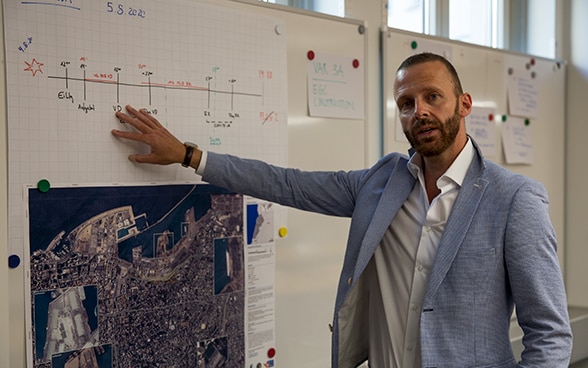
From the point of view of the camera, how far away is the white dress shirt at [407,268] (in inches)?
55.8

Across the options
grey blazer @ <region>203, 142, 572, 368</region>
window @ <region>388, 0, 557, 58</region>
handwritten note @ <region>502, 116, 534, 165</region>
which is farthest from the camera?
window @ <region>388, 0, 557, 58</region>

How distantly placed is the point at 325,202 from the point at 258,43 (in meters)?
0.62

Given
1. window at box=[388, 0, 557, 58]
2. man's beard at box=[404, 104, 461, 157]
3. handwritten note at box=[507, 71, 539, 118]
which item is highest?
window at box=[388, 0, 557, 58]

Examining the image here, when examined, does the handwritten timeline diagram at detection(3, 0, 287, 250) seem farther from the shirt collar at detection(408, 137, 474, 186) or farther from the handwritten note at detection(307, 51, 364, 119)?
the shirt collar at detection(408, 137, 474, 186)

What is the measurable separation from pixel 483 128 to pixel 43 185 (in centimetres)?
208

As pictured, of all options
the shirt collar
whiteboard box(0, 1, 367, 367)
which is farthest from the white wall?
the shirt collar

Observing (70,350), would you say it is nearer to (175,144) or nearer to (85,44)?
(175,144)

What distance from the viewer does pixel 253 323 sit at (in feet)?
6.23

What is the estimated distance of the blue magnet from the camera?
1.45m

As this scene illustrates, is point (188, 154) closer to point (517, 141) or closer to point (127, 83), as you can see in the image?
point (127, 83)

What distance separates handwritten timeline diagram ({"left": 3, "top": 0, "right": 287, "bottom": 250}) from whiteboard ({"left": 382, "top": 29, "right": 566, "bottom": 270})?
24.2 inches

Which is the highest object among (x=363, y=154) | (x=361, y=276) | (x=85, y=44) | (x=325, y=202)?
(x=85, y=44)

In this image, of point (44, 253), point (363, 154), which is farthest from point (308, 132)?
point (44, 253)

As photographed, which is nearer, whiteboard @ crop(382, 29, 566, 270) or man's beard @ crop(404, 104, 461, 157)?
man's beard @ crop(404, 104, 461, 157)
